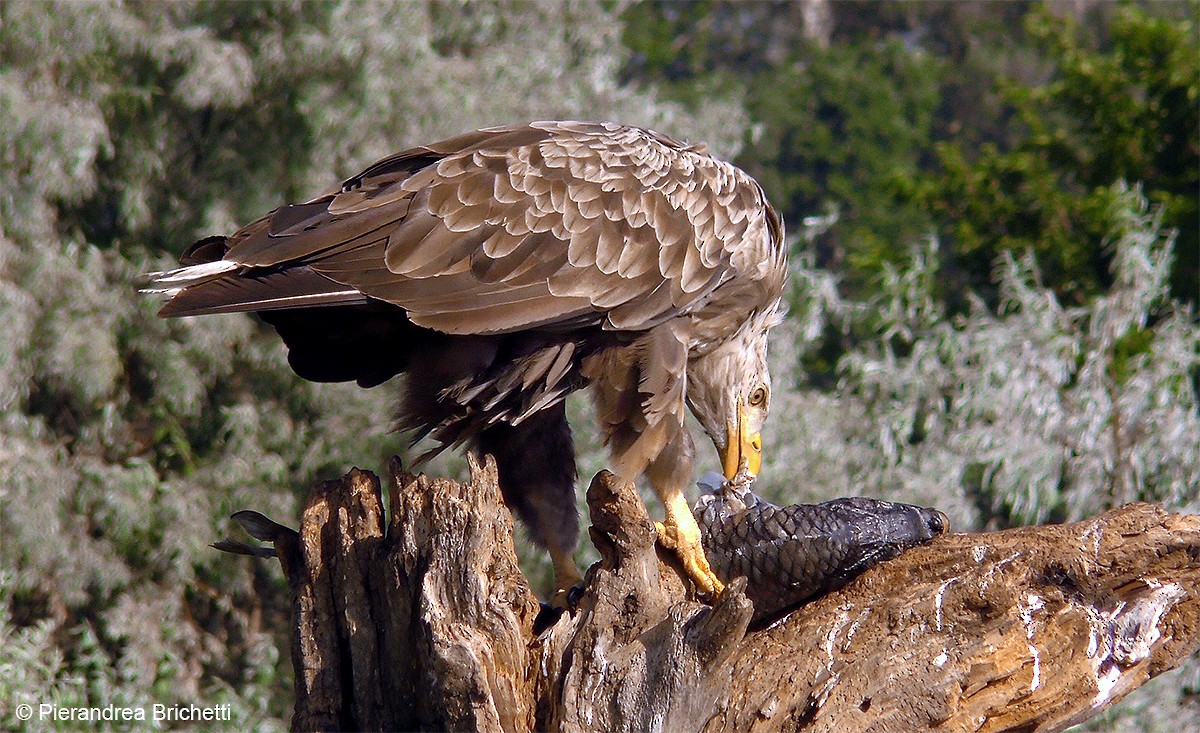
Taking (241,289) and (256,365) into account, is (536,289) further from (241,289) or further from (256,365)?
(256,365)

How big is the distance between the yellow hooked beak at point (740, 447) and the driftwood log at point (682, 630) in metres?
1.02

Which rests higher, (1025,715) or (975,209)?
(1025,715)

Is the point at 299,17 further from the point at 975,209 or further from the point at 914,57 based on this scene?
the point at 914,57

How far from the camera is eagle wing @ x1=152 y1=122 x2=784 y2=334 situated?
4.19 meters

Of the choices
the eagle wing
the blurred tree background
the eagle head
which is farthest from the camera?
the blurred tree background

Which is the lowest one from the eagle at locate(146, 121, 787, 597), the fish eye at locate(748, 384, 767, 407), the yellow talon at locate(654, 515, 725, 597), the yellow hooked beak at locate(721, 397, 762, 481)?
the yellow talon at locate(654, 515, 725, 597)

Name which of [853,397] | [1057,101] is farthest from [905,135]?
[853,397]

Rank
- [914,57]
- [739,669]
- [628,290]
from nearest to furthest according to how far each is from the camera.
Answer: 1. [739,669]
2. [628,290]
3. [914,57]

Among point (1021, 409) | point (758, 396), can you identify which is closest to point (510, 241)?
point (758, 396)

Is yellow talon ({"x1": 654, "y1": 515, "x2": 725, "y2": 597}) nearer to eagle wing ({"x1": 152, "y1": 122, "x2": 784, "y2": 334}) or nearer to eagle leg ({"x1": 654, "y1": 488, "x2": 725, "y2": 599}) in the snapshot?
eagle leg ({"x1": 654, "y1": 488, "x2": 725, "y2": 599})

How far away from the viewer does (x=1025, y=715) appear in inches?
160

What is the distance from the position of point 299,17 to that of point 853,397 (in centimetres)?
500

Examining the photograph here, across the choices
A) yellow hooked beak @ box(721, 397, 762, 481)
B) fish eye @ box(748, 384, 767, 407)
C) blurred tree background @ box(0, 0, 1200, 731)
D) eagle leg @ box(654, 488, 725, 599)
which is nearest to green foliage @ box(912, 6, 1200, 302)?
blurred tree background @ box(0, 0, 1200, 731)

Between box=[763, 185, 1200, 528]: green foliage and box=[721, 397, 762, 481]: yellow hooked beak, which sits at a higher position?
box=[721, 397, 762, 481]: yellow hooked beak
